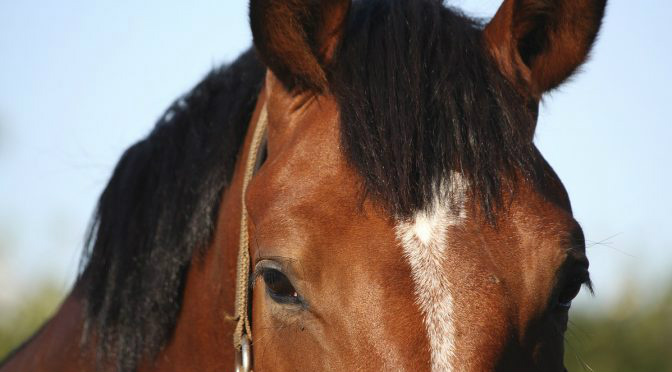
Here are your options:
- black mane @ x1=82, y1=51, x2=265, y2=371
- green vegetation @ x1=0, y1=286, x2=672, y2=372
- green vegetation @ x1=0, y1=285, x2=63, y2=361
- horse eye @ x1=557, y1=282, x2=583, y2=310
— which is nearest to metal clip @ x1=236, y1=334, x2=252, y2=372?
black mane @ x1=82, y1=51, x2=265, y2=371

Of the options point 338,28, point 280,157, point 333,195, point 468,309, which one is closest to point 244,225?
point 280,157

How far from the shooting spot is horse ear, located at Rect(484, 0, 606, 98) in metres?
2.39

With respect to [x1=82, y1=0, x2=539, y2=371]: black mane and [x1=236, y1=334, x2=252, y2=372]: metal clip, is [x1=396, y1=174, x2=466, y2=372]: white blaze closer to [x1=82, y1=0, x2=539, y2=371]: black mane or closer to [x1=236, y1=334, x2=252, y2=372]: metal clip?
[x1=82, y1=0, x2=539, y2=371]: black mane

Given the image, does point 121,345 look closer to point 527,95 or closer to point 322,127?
point 322,127

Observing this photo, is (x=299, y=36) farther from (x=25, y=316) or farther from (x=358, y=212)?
(x=25, y=316)

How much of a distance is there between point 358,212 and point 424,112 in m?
0.34

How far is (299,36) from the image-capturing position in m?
2.36

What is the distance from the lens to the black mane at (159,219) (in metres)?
2.71

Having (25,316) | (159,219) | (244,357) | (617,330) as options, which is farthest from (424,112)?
(617,330)

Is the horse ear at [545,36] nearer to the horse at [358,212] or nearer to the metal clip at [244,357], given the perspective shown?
the horse at [358,212]

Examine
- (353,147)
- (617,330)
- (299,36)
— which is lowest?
(617,330)

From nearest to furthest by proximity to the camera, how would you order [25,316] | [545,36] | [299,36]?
[299,36] → [545,36] → [25,316]

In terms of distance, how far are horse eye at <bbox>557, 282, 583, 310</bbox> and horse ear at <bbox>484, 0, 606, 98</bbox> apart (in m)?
0.58

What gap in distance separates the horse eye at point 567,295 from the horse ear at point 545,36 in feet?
1.89
